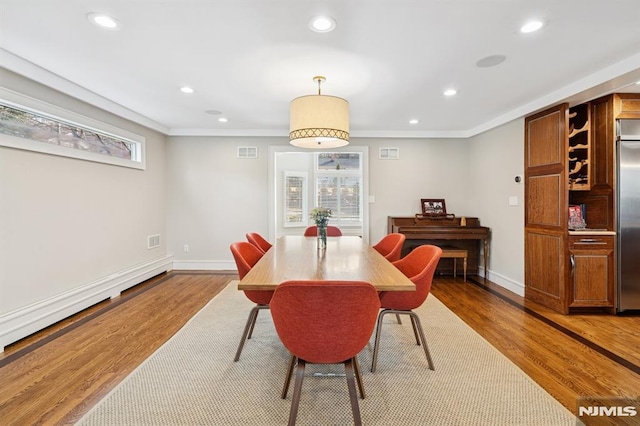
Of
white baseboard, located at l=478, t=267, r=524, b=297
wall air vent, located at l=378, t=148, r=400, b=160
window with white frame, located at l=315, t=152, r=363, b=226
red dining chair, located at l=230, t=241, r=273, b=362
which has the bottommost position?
white baseboard, located at l=478, t=267, r=524, b=297

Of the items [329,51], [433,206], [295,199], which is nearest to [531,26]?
[329,51]

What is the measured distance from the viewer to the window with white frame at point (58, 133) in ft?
8.34

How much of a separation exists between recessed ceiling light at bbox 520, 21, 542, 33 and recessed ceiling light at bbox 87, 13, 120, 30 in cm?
269

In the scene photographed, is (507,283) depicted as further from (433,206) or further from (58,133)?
(58,133)

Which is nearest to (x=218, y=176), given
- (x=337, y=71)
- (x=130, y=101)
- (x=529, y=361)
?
(x=130, y=101)

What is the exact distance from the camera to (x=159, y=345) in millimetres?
2498

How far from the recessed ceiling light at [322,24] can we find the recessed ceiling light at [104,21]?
1277mm

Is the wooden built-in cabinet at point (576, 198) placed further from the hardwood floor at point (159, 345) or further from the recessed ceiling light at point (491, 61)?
the recessed ceiling light at point (491, 61)

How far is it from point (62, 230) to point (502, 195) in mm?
5365

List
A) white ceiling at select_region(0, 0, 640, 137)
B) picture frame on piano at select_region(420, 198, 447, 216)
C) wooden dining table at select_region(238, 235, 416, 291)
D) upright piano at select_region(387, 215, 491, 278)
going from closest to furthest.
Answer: wooden dining table at select_region(238, 235, 416, 291), white ceiling at select_region(0, 0, 640, 137), upright piano at select_region(387, 215, 491, 278), picture frame on piano at select_region(420, 198, 447, 216)

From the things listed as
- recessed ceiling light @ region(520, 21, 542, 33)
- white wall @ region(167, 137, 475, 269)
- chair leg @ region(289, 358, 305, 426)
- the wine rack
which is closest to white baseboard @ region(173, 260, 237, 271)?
white wall @ region(167, 137, 475, 269)

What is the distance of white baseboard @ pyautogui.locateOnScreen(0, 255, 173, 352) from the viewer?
8.18 feet

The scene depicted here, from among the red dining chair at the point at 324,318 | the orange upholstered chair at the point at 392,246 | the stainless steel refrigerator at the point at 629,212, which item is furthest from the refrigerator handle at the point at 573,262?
the red dining chair at the point at 324,318

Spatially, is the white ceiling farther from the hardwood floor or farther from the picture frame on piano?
the hardwood floor
